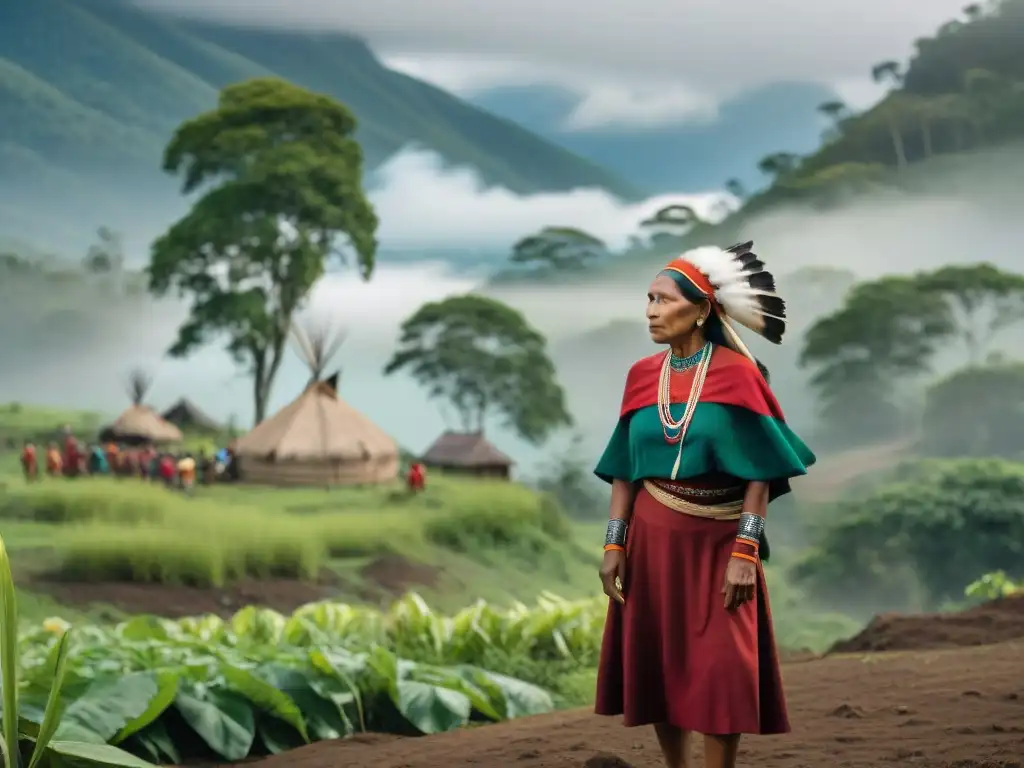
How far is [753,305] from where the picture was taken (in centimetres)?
263

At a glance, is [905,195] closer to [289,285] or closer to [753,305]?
[289,285]

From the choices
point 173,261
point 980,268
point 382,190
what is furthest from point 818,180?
point 173,261

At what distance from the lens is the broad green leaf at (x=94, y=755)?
8.87 ft

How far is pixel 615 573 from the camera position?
2674 mm

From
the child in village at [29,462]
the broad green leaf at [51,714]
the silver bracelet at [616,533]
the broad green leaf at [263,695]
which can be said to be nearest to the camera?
the broad green leaf at [51,714]

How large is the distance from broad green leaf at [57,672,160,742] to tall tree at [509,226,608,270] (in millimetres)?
5196

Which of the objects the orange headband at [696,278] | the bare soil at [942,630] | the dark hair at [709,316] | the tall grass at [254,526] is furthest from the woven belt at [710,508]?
the tall grass at [254,526]

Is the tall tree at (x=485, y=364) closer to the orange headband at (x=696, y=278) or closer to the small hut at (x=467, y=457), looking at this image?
the small hut at (x=467, y=457)

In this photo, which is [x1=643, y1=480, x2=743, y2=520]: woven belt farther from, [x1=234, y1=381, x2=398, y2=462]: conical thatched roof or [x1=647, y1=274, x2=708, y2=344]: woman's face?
[x1=234, y1=381, x2=398, y2=462]: conical thatched roof

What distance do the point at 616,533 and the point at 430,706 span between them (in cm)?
156

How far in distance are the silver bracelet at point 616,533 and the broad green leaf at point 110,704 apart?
139 cm

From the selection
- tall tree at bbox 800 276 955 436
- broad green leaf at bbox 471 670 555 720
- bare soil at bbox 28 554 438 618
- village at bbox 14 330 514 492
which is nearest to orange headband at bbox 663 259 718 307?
broad green leaf at bbox 471 670 555 720

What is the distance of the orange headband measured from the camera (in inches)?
104

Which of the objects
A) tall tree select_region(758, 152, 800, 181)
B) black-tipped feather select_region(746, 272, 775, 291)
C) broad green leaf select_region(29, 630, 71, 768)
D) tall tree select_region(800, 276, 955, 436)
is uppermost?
tall tree select_region(758, 152, 800, 181)
